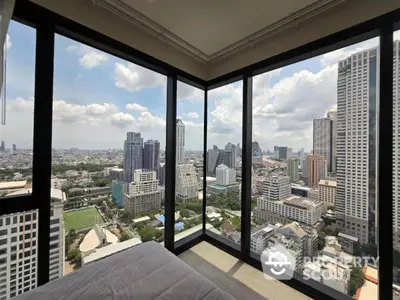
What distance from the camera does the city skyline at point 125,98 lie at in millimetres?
1387

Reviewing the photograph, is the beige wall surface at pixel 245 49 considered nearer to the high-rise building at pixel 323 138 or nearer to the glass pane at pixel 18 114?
the glass pane at pixel 18 114

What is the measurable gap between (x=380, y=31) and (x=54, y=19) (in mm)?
2624

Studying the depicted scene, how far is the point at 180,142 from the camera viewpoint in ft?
8.50

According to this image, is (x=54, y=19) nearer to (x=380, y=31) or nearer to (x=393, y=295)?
(x=380, y=31)

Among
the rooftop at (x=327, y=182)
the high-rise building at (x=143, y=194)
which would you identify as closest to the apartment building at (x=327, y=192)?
the rooftop at (x=327, y=182)

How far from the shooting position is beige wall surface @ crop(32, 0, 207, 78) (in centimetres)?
154

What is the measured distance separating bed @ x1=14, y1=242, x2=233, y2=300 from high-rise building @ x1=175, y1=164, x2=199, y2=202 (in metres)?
1.27

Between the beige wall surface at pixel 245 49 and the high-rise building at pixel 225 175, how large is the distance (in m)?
1.39

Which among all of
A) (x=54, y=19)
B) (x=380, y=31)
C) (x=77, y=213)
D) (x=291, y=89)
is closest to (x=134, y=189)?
(x=77, y=213)

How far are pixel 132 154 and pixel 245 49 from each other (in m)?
1.90

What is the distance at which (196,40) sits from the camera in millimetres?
2182

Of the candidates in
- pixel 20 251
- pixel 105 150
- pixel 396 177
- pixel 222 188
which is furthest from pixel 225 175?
pixel 20 251

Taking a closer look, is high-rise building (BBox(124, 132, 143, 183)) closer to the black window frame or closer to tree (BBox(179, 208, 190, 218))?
the black window frame

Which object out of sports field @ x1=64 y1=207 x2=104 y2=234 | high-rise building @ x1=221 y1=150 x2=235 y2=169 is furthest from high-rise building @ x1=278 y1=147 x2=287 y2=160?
sports field @ x1=64 y1=207 x2=104 y2=234
